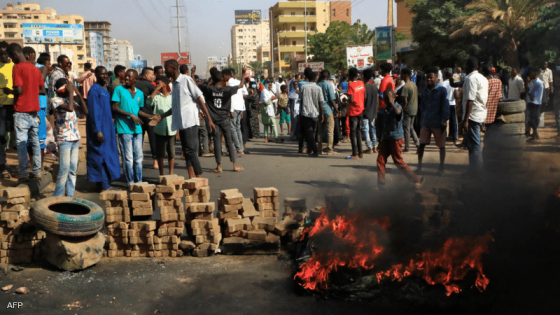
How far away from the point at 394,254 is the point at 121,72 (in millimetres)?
6043

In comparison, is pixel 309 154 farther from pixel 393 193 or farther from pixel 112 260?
pixel 112 260

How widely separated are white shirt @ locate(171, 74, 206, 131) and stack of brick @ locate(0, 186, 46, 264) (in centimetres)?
303

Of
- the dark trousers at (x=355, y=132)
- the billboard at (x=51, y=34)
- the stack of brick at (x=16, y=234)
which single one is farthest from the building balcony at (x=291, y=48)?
the stack of brick at (x=16, y=234)

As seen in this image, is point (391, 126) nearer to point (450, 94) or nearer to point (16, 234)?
point (16, 234)

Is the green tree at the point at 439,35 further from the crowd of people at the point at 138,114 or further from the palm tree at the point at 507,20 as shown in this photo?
the crowd of people at the point at 138,114

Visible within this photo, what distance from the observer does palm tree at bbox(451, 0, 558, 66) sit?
2667 cm

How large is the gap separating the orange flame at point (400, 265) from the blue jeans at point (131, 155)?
4458mm

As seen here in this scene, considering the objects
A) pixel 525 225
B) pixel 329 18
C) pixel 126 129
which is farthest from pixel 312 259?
pixel 329 18

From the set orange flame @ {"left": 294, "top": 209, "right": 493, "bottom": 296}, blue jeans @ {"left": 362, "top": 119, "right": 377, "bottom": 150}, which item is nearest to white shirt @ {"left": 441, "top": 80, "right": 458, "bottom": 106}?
blue jeans @ {"left": 362, "top": 119, "right": 377, "bottom": 150}

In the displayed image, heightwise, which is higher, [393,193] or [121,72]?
[121,72]

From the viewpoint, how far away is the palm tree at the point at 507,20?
87.5 ft

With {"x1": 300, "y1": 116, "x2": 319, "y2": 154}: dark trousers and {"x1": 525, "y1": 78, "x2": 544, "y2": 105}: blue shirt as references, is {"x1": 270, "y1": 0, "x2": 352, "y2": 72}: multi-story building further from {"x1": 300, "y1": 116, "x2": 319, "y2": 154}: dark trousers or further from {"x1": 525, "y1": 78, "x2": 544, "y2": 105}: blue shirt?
{"x1": 300, "y1": 116, "x2": 319, "y2": 154}: dark trousers

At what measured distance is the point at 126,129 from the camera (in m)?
7.80

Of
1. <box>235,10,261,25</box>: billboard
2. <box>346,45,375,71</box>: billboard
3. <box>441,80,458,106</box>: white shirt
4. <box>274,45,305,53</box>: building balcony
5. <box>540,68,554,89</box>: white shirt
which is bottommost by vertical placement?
<box>441,80,458,106</box>: white shirt
